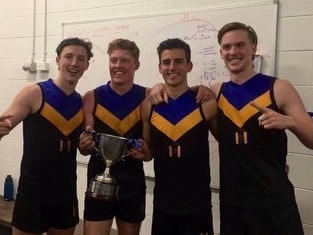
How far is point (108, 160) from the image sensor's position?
166 cm

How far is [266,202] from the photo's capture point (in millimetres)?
1515

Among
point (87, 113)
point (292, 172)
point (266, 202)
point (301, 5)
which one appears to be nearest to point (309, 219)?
point (292, 172)

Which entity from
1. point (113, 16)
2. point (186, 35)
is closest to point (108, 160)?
point (186, 35)

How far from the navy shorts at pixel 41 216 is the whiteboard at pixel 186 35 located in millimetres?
739

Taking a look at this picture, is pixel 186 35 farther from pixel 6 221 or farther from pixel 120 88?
pixel 6 221

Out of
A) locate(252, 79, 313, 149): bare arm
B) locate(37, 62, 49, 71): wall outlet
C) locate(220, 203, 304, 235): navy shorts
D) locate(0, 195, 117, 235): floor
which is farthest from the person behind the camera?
locate(37, 62, 49, 71): wall outlet

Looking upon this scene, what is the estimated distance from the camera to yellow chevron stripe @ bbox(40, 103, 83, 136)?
Result: 5.91 ft

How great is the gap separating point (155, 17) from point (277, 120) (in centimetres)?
128

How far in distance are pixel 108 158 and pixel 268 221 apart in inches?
28.9

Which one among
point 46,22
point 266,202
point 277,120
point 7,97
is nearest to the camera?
Answer: point 277,120

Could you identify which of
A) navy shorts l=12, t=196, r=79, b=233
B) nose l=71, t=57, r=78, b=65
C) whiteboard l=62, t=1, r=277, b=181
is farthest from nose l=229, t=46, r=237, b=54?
A: navy shorts l=12, t=196, r=79, b=233

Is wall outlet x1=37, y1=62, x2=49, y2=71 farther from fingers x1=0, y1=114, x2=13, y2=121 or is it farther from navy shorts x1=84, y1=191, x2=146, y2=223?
navy shorts x1=84, y1=191, x2=146, y2=223

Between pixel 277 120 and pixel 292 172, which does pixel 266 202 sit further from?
pixel 292 172

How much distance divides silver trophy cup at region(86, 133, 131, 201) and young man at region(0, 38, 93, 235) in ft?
0.94
